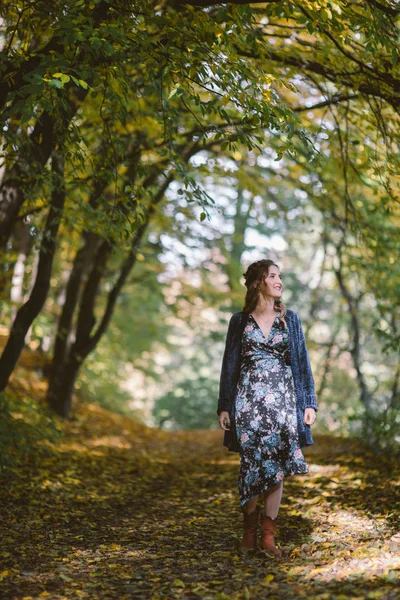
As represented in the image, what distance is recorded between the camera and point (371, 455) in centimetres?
726

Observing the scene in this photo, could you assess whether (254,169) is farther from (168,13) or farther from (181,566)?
(181,566)

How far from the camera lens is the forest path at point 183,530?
3.22 meters

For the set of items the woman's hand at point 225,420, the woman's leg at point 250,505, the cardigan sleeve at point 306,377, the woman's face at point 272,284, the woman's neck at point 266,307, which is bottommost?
the woman's leg at point 250,505

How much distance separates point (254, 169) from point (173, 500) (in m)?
5.95

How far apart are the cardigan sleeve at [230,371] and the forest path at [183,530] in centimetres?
106

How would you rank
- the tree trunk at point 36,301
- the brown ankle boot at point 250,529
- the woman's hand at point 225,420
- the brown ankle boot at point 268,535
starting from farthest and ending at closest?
the tree trunk at point 36,301 → the woman's hand at point 225,420 → the brown ankle boot at point 250,529 → the brown ankle boot at point 268,535

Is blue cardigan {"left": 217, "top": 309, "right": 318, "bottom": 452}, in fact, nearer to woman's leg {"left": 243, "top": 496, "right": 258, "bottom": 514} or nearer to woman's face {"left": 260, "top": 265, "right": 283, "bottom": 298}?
woman's face {"left": 260, "top": 265, "right": 283, "bottom": 298}

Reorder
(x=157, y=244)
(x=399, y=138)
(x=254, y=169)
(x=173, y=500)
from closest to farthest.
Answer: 1. (x=399, y=138)
2. (x=173, y=500)
3. (x=254, y=169)
4. (x=157, y=244)

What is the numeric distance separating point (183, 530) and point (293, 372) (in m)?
1.77

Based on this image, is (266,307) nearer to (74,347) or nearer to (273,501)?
(273,501)

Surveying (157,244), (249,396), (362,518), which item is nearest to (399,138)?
(249,396)

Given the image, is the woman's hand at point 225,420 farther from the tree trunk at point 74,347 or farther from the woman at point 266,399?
the tree trunk at point 74,347

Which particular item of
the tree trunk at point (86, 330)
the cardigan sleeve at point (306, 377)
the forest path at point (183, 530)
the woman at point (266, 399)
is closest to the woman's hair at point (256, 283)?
the woman at point (266, 399)

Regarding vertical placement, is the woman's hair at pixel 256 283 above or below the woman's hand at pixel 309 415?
above
